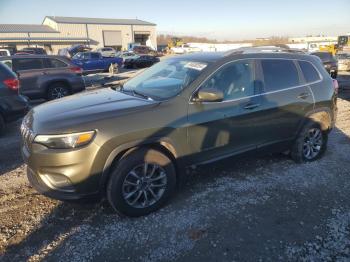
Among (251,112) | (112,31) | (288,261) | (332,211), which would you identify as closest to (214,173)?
(251,112)

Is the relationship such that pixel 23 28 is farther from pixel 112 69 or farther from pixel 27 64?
pixel 27 64

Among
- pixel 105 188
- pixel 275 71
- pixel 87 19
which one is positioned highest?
pixel 87 19

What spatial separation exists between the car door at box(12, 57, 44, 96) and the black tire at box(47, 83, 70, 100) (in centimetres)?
33

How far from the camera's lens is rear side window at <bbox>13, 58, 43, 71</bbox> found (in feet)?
31.3

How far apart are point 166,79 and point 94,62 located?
1862cm

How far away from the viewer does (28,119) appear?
3.56 metres

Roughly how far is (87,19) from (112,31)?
5.69 meters

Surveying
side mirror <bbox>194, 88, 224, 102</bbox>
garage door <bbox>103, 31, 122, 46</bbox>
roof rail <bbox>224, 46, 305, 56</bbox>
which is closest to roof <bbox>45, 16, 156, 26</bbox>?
garage door <bbox>103, 31, 122, 46</bbox>

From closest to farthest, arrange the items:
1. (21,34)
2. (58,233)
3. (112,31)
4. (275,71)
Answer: (58,233)
(275,71)
(21,34)
(112,31)

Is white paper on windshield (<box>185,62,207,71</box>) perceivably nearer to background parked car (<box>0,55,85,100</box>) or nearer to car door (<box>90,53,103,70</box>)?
background parked car (<box>0,55,85,100</box>)

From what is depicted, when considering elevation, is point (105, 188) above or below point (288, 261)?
above

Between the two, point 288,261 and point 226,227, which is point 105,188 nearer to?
point 226,227

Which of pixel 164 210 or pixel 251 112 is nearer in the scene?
pixel 164 210

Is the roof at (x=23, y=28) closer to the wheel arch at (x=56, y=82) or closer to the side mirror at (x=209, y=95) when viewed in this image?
the wheel arch at (x=56, y=82)
